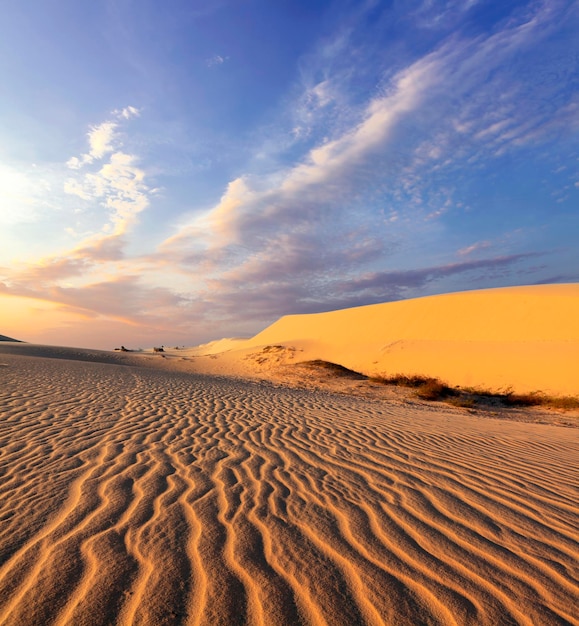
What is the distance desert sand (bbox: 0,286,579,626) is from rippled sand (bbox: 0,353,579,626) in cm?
1

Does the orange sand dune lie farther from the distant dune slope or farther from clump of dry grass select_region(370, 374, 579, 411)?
clump of dry grass select_region(370, 374, 579, 411)

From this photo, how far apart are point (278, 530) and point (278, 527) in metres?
0.05

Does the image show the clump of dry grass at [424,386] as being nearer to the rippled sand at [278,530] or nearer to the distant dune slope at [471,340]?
the distant dune slope at [471,340]

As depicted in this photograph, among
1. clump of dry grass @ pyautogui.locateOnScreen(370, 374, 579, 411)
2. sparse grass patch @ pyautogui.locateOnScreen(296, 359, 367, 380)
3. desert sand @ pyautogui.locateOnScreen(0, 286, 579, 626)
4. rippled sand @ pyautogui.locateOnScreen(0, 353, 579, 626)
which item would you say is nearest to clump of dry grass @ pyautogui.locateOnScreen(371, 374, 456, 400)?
clump of dry grass @ pyautogui.locateOnScreen(370, 374, 579, 411)

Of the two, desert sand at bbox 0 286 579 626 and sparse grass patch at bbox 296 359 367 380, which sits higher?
sparse grass patch at bbox 296 359 367 380

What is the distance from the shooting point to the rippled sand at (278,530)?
212 centimetres

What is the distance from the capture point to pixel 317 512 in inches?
130

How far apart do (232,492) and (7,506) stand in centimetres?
194

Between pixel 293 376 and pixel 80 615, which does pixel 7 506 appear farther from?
pixel 293 376

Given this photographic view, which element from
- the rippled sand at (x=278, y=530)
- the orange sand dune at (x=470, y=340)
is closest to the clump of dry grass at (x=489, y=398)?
the orange sand dune at (x=470, y=340)

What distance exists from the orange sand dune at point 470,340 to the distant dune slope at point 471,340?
46 mm

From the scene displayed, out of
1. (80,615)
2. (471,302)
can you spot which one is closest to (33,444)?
(80,615)

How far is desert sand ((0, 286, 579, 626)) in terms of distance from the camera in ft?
6.96

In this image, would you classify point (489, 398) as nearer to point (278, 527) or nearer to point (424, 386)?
point (424, 386)
